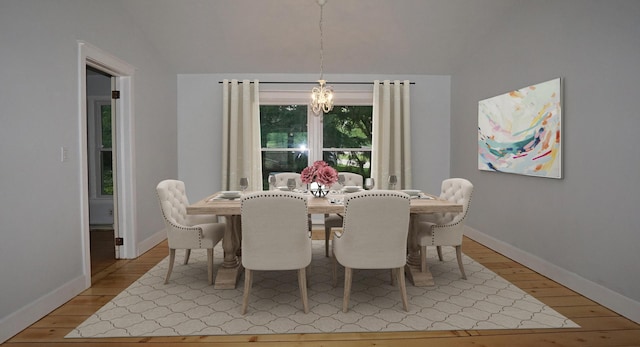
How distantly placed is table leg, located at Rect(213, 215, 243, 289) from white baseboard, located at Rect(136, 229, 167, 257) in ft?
4.58

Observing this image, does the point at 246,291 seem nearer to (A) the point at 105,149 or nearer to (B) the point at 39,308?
(B) the point at 39,308

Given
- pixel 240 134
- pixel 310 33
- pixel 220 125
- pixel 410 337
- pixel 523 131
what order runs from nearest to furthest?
pixel 410 337, pixel 523 131, pixel 310 33, pixel 240 134, pixel 220 125

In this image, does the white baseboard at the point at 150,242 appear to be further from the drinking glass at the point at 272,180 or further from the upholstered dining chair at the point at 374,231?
the upholstered dining chair at the point at 374,231

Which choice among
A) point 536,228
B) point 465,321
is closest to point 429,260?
point 536,228

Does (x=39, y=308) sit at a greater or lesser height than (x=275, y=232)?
lesser

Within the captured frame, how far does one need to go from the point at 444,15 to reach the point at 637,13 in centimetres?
212

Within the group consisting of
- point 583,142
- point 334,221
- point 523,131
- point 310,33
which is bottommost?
point 334,221

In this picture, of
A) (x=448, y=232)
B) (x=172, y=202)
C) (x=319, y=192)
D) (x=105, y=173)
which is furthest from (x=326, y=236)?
(x=105, y=173)

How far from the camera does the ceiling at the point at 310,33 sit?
173 inches

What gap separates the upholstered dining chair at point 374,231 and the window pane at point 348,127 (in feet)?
10.9

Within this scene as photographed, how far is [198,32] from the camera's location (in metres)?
4.82

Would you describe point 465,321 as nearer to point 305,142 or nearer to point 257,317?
point 257,317

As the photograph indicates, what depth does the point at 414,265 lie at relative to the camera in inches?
146

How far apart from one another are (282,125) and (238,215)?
275cm
